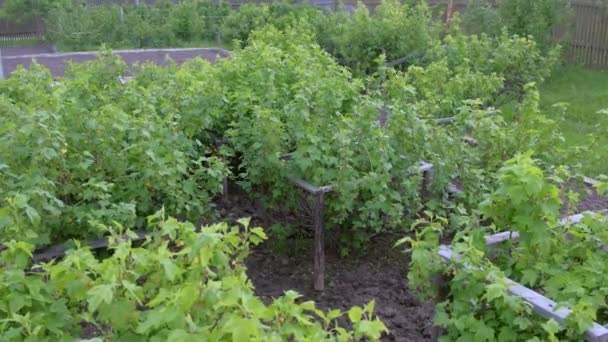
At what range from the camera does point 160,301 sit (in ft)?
8.52

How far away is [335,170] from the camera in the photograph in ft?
16.8

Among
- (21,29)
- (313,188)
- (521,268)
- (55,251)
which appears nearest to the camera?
(521,268)

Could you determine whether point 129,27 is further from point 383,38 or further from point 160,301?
point 160,301

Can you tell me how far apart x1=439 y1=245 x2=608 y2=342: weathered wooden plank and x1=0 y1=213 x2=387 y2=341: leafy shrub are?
3.67ft

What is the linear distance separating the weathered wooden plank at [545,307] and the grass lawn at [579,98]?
3706mm

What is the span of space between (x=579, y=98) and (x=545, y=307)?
901cm

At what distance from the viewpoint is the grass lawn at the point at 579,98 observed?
9.36 meters

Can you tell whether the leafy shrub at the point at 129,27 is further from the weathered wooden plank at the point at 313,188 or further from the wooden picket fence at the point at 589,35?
the weathered wooden plank at the point at 313,188

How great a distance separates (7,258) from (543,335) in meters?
2.39

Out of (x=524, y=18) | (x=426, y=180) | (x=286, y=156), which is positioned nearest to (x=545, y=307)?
(x=426, y=180)

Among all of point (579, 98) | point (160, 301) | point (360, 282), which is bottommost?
point (579, 98)

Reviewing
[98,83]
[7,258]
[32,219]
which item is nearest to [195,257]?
[7,258]

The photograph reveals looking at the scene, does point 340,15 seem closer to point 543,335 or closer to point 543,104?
point 543,104

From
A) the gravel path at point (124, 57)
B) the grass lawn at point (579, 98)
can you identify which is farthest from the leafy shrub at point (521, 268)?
the gravel path at point (124, 57)
